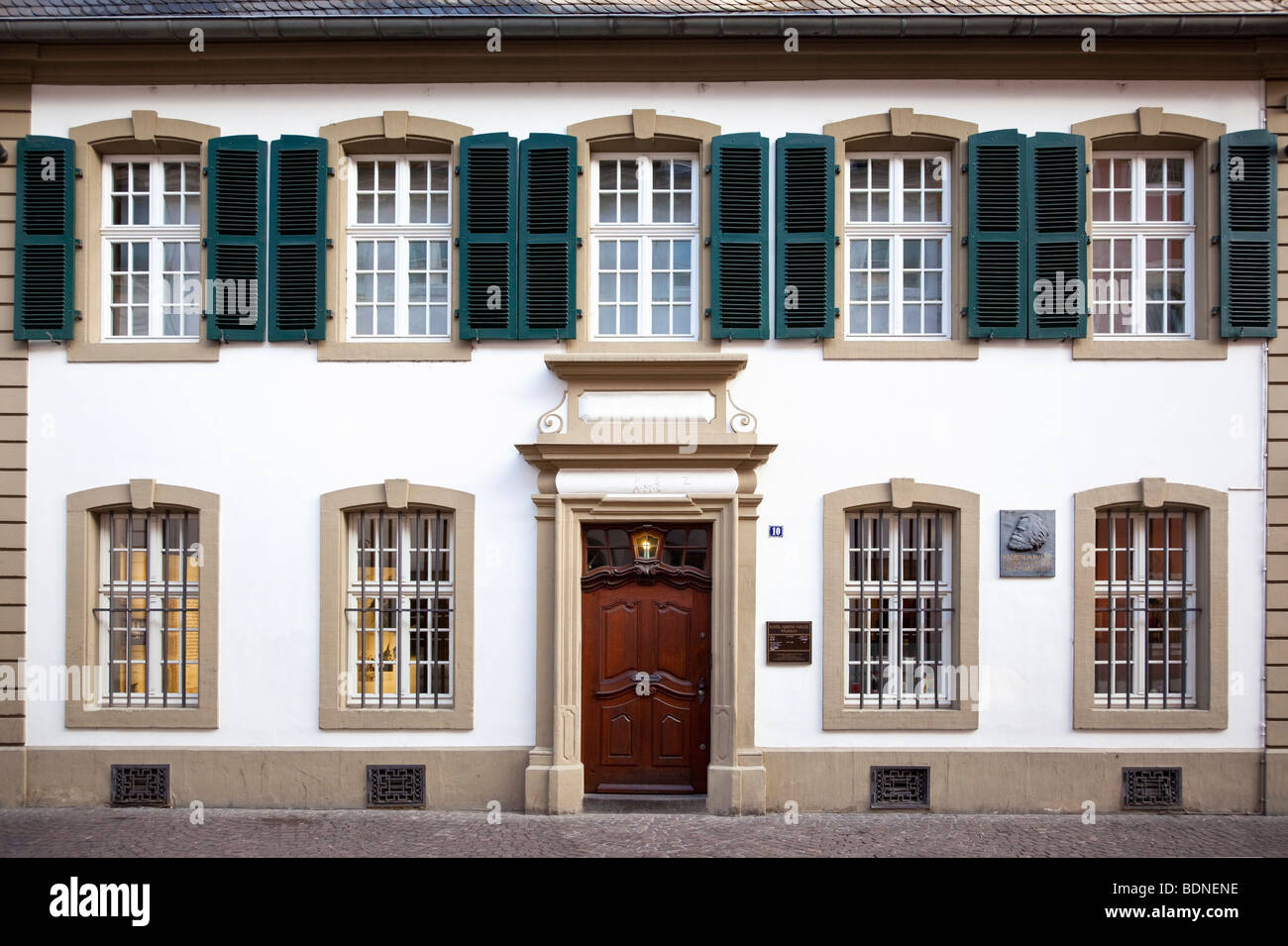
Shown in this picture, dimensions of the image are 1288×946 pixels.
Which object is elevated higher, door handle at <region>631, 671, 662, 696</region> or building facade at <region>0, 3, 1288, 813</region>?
building facade at <region>0, 3, 1288, 813</region>

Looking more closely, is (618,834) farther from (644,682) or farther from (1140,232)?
(1140,232)

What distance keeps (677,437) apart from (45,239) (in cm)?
591

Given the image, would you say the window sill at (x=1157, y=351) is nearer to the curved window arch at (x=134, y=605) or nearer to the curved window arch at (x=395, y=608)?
the curved window arch at (x=395, y=608)

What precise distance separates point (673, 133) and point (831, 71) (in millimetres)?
1500

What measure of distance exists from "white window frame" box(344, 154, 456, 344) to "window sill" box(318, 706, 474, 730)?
3.32 meters

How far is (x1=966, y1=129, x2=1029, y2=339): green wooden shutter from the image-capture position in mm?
9836

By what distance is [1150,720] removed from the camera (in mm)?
9836

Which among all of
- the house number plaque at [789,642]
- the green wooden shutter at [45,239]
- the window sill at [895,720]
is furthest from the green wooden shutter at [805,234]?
the green wooden shutter at [45,239]

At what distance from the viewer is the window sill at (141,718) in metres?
9.89

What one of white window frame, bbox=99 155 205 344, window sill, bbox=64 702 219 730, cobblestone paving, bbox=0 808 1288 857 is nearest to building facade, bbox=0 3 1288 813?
window sill, bbox=64 702 219 730

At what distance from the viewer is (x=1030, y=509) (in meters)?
9.87

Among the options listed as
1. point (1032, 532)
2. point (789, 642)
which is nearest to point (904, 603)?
point (789, 642)

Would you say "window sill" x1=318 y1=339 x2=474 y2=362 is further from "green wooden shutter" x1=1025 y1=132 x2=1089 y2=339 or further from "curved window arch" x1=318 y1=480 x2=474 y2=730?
"green wooden shutter" x1=1025 y1=132 x2=1089 y2=339

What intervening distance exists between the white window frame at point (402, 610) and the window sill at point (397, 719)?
0.19m
